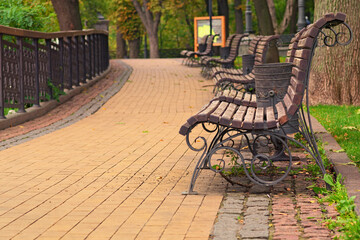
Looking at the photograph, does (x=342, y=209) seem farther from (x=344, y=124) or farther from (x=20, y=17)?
(x=20, y=17)

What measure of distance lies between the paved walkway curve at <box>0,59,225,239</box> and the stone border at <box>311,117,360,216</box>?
39.4 inches

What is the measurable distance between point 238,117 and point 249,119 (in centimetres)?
12

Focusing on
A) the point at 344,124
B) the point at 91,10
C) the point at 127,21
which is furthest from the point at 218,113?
the point at 127,21

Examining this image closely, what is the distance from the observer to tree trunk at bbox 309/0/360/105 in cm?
1120

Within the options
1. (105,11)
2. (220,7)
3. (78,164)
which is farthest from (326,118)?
(105,11)

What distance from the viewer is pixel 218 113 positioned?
583 cm

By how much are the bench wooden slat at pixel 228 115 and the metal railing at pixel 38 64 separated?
203 inches

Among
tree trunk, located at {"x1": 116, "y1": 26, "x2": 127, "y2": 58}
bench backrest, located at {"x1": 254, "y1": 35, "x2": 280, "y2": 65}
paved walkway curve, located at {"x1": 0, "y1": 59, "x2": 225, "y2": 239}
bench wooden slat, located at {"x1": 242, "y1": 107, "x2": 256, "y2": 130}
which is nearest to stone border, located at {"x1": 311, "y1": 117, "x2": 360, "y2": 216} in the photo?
bench wooden slat, located at {"x1": 242, "y1": 107, "x2": 256, "y2": 130}

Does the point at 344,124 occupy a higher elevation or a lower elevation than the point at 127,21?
lower

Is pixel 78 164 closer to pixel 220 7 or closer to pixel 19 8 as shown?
pixel 19 8

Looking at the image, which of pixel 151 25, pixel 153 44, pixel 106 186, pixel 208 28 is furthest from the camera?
pixel 153 44

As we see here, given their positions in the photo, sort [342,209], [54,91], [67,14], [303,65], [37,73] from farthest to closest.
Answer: [67,14] < [54,91] < [37,73] < [303,65] < [342,209]

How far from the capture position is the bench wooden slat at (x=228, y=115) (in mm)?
5559

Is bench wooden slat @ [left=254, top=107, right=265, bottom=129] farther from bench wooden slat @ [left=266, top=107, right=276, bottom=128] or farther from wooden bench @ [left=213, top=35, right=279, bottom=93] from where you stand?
wooden bench @ [left=213, top=35, right=279, bottom=93]
